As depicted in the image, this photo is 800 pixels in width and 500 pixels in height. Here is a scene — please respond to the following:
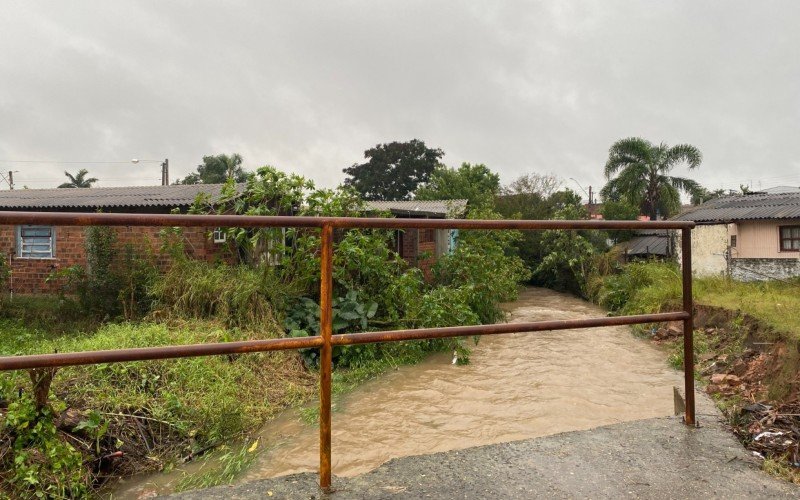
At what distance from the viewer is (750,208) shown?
19.2 metres

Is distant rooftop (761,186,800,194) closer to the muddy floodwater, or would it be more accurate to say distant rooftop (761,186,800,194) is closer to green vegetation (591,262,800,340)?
green vegetation (591,262,800,340)

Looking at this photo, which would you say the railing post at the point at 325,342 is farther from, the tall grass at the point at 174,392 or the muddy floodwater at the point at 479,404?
the tall grass at the point at 174,392

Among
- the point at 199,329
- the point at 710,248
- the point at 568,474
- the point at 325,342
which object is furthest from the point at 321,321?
the point at 710,248

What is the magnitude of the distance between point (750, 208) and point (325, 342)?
71.8ft

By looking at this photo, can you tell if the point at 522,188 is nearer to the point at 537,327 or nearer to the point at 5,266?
the point at 5,266

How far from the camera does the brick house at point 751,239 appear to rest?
1698 cm

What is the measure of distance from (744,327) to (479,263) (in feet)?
14.1

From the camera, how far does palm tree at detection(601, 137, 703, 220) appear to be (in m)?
25.0

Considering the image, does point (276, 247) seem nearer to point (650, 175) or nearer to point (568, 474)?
point (568, 474)

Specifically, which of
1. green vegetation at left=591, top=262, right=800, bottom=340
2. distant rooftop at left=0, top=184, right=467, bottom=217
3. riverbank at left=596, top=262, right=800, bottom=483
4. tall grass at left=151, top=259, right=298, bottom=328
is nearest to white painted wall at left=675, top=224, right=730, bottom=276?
green vegetation at left=591, top=262, right=800, bottom=340

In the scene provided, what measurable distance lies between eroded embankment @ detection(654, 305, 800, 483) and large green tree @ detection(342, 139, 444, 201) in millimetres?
30200

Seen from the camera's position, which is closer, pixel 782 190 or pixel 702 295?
pixel 702 295

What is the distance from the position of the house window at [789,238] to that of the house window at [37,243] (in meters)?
20.6

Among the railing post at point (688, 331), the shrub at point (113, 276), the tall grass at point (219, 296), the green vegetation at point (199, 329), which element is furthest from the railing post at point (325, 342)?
the shrub at point (113, 276)
